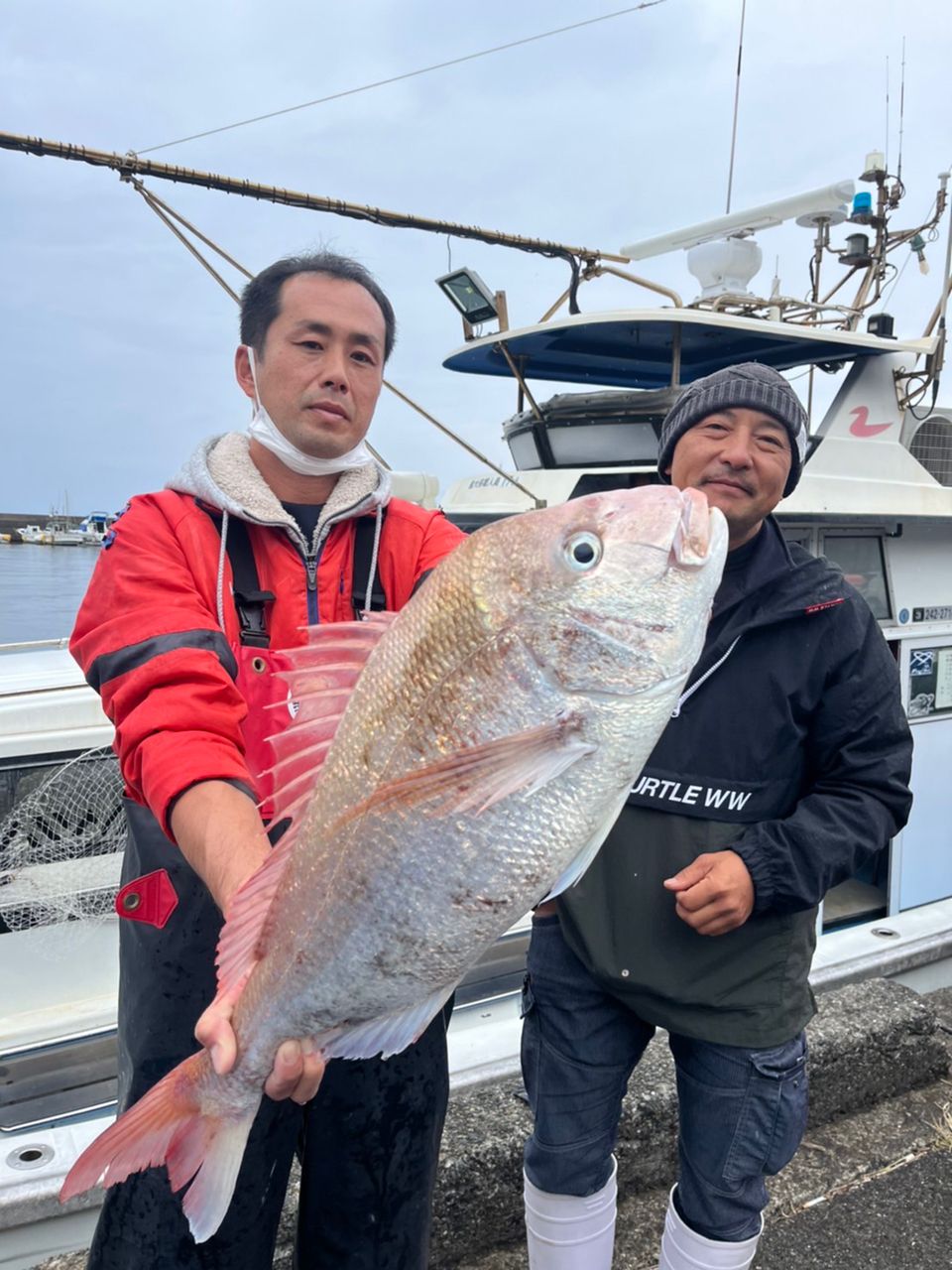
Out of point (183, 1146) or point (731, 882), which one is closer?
point (183, 1146)

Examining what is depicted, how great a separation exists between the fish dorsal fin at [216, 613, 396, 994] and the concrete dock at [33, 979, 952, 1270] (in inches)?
59.2

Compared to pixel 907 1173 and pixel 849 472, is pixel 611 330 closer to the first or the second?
pixel 849 472

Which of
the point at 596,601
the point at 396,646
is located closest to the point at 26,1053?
the point at 396,646

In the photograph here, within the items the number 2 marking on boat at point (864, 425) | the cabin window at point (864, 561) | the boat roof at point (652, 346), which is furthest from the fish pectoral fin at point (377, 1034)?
the number 2 marking on boat at point (864, 425)

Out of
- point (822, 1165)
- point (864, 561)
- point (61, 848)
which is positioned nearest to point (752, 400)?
point (822, 1165)

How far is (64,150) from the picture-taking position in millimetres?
4789

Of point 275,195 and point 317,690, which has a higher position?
point 275,195

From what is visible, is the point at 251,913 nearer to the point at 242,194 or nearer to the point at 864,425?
Result: the point at 242,194

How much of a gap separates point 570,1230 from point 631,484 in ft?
15.7

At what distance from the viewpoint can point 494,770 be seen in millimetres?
1338

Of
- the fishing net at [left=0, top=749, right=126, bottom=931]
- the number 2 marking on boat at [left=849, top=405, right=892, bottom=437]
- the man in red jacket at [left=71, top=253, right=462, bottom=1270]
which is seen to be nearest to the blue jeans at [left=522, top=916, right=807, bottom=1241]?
the man in red jacket at [left=71, top=253, right=462, bottom=1270]

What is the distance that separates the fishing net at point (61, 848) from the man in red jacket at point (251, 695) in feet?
7.77

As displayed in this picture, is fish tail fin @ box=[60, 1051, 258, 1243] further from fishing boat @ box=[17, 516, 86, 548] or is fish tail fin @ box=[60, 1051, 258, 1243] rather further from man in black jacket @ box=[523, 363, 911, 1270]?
fishing boat @ box=[17, 516, 86, 548]

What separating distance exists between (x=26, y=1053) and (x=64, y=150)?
4.52 metres
